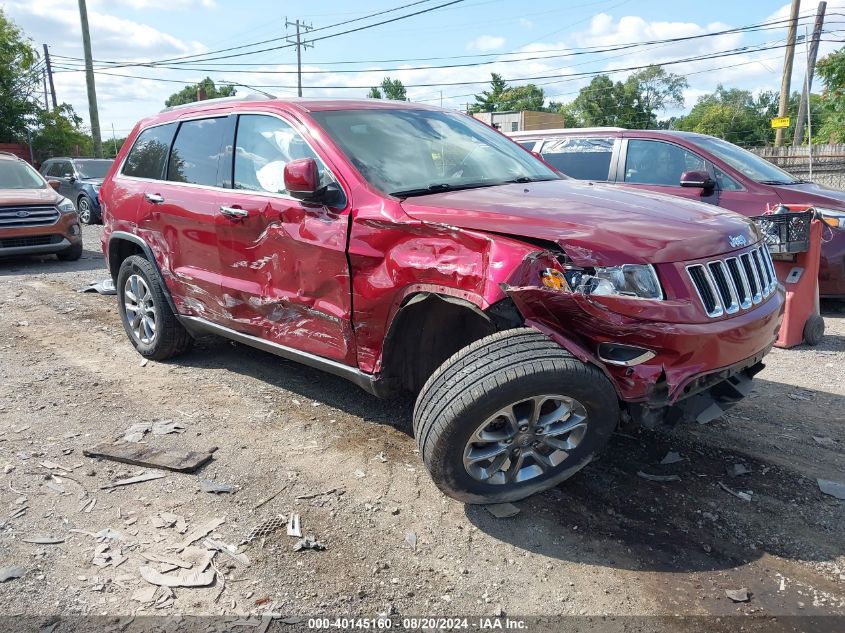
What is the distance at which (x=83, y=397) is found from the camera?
15.0ft

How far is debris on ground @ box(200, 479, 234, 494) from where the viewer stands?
10.8 ft

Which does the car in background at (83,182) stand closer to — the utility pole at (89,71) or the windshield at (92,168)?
the windshield at (92,168)

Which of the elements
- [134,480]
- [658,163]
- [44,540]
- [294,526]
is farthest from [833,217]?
[44,540]

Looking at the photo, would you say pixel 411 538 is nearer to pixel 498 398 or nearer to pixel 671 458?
pixel 498 398

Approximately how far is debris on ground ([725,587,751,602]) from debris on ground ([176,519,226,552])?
2159mm

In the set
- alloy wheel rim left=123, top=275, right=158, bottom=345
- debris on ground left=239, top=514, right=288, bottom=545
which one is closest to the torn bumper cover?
debris on ground left=239, top=514, right=288, bottom=545

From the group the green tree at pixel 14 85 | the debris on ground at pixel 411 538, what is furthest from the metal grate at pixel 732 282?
the green tree at pixel 14 85

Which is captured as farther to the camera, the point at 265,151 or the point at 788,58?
the point at 788,58

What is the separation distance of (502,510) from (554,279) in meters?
1.17

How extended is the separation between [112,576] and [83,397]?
2282mm

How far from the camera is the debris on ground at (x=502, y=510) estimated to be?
306 cm

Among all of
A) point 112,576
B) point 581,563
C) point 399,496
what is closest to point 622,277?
point 581,563

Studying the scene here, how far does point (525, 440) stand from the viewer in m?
2.86

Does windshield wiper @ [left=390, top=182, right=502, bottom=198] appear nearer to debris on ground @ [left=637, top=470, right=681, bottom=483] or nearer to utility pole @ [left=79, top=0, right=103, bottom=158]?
debris on ground @ [left=637, top=470, right=681, bottom=483]
